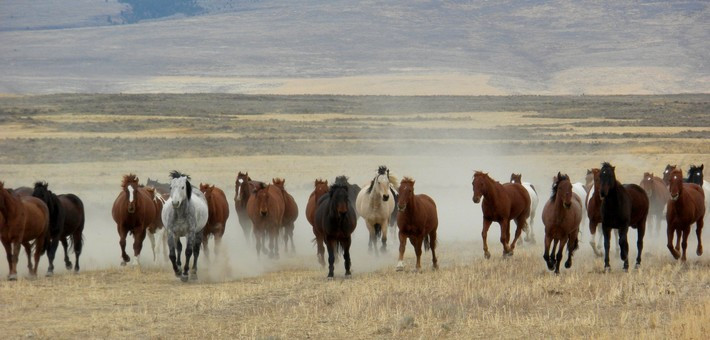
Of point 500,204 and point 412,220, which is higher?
point 500,204

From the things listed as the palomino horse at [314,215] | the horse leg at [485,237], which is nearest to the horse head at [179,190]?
the palomino horse at [314,215]

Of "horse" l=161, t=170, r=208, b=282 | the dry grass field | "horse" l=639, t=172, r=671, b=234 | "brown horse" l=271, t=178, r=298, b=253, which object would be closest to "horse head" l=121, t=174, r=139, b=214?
"horse" l=161, t=170, r=208, b=282

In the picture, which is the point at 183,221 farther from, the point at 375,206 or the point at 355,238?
the point at 355,238

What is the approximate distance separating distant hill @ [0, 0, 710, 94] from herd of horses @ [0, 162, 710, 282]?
9961cm

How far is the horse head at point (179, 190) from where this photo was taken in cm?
1747

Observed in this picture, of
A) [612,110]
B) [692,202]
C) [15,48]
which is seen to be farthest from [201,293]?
[15,48]

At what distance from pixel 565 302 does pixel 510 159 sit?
32.2 meters

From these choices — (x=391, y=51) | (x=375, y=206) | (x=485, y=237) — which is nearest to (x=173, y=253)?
(x=375, y=206)

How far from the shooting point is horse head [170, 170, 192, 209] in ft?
57.3

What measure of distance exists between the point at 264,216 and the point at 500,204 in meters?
4.70

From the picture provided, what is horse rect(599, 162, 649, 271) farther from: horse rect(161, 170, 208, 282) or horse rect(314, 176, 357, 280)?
horse rect(161, 170, 208, 282)

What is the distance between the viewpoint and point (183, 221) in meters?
18.1

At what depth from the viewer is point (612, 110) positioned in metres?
77.4

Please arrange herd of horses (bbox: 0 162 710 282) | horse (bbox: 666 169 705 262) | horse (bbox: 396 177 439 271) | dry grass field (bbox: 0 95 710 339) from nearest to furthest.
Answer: dry grass field (bbox: 0 95 710 339) → herd of horses (bbox: 0 162 710 282) → horse (bbox: 396 177 439 271) → horse (bbox: 666 169 705 262)
